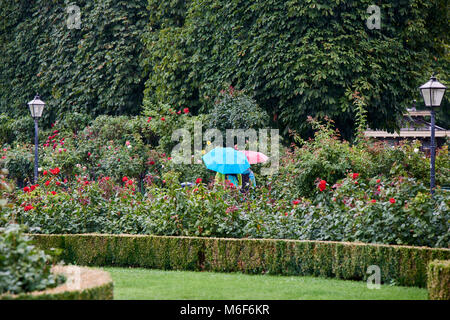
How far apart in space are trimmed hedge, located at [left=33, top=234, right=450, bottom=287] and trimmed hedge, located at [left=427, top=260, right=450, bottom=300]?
1.03 meters

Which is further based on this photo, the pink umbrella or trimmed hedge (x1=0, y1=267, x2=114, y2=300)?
the pink umbrella

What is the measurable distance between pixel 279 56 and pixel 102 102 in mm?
7899

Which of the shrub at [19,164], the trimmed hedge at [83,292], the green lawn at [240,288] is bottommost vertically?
the green lawn at [240,288]

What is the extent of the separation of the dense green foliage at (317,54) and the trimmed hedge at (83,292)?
11.5 meters

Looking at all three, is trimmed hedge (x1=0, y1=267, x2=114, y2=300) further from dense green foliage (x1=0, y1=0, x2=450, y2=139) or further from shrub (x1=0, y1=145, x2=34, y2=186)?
shrub (x1=0, y1=145, x2=34, y2=186)

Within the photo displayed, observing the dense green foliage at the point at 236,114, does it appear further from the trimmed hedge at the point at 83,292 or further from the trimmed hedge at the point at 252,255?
the trimmed hedge at the point at 83,292

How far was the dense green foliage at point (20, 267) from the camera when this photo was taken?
4.45m

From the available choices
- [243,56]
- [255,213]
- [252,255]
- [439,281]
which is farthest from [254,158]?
[439,281]

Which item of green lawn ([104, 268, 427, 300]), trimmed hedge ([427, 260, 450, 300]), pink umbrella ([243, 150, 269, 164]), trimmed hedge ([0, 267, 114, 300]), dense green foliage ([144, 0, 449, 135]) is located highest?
dense green foliage ([144, 0, 449, 135])

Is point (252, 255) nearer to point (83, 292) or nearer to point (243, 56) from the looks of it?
point (83, 292)

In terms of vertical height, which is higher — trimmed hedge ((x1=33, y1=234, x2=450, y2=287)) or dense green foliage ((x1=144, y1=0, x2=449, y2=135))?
dense green foliage ((x1=144, y1=0, x2=449, y2=135))

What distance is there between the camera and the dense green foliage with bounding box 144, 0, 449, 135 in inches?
631

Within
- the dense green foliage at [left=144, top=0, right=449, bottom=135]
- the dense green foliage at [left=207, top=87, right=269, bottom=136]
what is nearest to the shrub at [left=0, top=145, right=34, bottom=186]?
the dense green foliage at [left=144, top=0, right=449, bottom=135]

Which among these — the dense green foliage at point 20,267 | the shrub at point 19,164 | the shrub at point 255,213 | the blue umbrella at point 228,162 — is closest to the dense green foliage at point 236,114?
the blue umbrella at point 228,162
